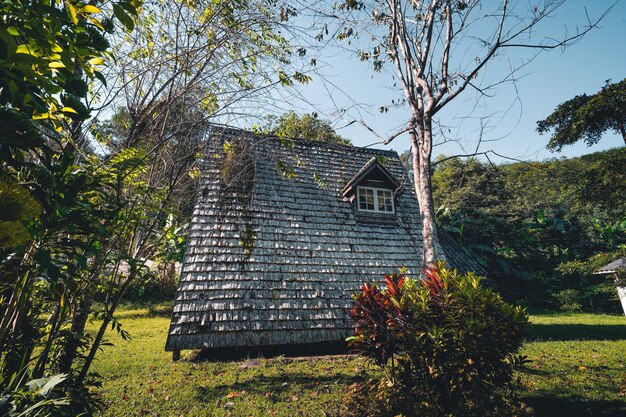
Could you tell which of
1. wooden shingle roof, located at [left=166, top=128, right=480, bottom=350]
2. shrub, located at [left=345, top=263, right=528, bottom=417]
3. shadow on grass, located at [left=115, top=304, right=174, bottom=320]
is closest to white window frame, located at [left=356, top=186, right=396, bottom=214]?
wooden shingle roof, located at [left=166, top=128, right=480, bottom=350]

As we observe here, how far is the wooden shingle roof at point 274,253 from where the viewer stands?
704cm

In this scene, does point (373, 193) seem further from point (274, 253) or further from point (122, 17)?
point (122, 17)

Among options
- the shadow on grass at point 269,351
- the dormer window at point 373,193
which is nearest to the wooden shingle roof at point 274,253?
the dormer window at point 373,193

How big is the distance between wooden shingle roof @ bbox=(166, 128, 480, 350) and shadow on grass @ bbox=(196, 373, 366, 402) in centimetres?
134

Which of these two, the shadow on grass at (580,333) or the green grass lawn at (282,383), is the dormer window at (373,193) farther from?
the shadow on grass at (580,333)

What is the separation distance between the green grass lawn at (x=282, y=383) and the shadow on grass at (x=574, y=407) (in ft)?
0.04

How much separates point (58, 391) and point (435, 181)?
47277 millimetres

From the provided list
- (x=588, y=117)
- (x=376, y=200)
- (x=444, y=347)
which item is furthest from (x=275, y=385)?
(x=588, y=117)

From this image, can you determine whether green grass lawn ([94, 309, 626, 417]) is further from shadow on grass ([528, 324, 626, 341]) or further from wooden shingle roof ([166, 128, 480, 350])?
shadow on grass ([528, 324, 626, 341])

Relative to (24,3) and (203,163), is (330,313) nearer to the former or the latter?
(203,163)

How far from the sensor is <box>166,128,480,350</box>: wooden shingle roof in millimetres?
7039

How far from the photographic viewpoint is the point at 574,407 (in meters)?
4.49

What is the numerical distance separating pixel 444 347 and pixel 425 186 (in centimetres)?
367

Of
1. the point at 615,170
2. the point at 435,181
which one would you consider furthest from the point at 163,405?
the point at 435,181
